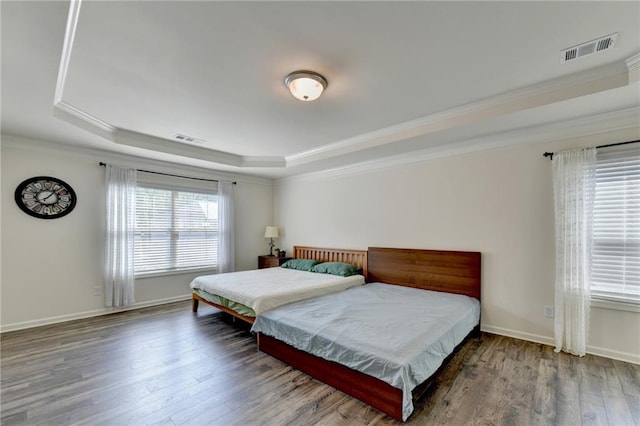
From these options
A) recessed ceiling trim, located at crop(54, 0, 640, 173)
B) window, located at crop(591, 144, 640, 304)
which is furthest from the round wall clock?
window, located at crop(591, 144, 640, 304)

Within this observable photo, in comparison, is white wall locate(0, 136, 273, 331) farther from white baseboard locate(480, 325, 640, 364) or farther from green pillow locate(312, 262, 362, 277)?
white baseboard locate(480, 325, 640, 364)

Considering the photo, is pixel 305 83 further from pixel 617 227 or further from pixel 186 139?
pixel 617 227

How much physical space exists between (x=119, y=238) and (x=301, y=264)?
2.97m

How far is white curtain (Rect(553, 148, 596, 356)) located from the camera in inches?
113

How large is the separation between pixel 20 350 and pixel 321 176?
4.75 m

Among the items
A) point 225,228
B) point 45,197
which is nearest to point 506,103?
point 225,228

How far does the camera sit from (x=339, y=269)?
4625mm

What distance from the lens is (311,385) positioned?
238 cm

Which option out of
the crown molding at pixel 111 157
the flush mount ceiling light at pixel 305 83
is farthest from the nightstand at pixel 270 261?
the flush mount ceiling light at pixel 305 83

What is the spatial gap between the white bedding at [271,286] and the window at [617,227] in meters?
2.85

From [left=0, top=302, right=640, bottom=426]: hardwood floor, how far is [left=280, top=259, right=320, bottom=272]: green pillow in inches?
73.8

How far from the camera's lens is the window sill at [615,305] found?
8.93ft

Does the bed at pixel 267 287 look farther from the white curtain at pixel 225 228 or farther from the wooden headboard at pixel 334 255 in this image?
the white curtain at pixel 225 228

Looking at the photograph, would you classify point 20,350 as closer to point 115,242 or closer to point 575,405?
point 115,242
